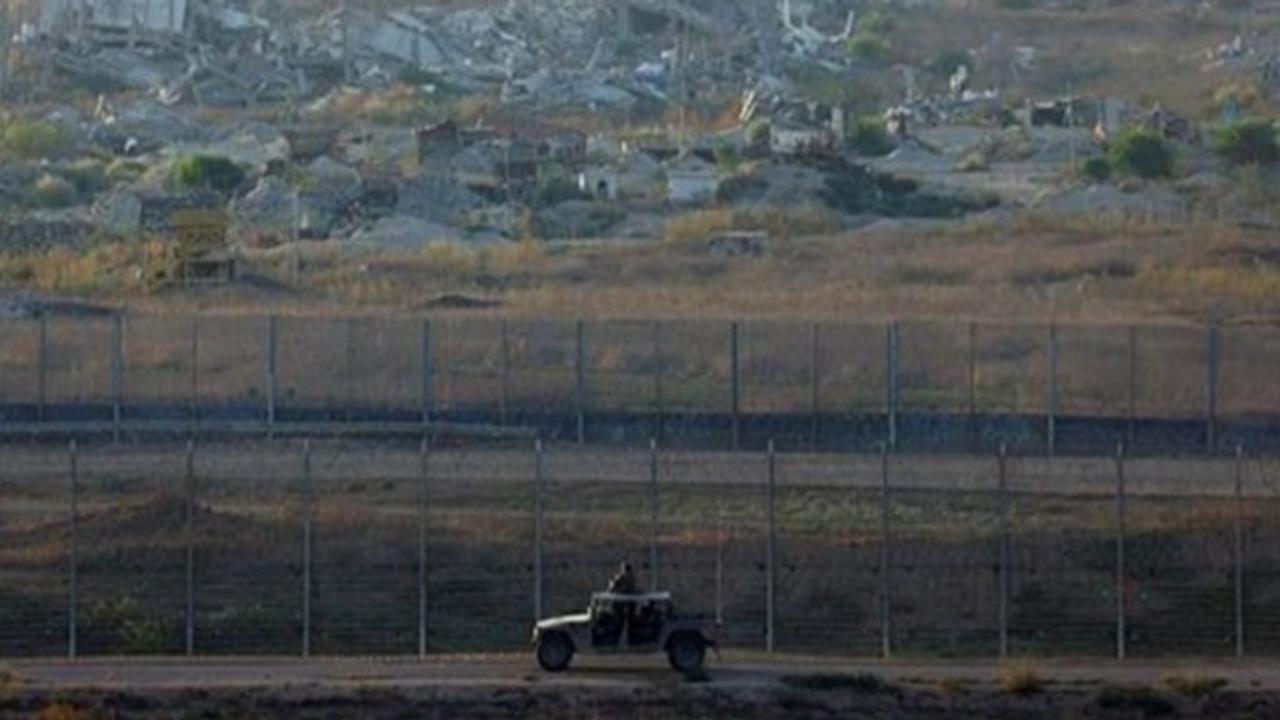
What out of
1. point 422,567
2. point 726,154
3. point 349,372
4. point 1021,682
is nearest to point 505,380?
point 349,372

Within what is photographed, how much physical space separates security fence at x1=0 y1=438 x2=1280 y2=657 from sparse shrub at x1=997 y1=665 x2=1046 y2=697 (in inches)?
89.9

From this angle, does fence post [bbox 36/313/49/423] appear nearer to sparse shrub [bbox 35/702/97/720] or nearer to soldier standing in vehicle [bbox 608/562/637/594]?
soldier standing in vehicle [bbox 608/562/637/594]

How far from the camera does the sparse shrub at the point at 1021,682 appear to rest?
38031 mm

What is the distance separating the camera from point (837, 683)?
126 feet

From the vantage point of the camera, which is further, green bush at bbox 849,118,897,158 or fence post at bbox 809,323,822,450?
green bush at bbox 849,118,897,158

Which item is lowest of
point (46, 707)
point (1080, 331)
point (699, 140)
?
point (46, 707)

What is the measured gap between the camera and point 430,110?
112 metres

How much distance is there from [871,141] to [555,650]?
62.7m

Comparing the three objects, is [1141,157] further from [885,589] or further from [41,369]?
[885,589]

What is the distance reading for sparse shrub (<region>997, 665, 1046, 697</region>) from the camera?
3803 centimetres

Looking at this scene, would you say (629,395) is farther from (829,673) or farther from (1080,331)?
(829,673)

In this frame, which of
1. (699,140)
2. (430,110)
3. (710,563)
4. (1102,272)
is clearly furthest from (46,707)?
(430,110)

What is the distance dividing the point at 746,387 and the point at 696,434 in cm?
325

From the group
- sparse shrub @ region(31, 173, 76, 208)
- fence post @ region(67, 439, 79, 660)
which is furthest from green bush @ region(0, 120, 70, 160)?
fence post @ region(67, 439, 79, 660)
